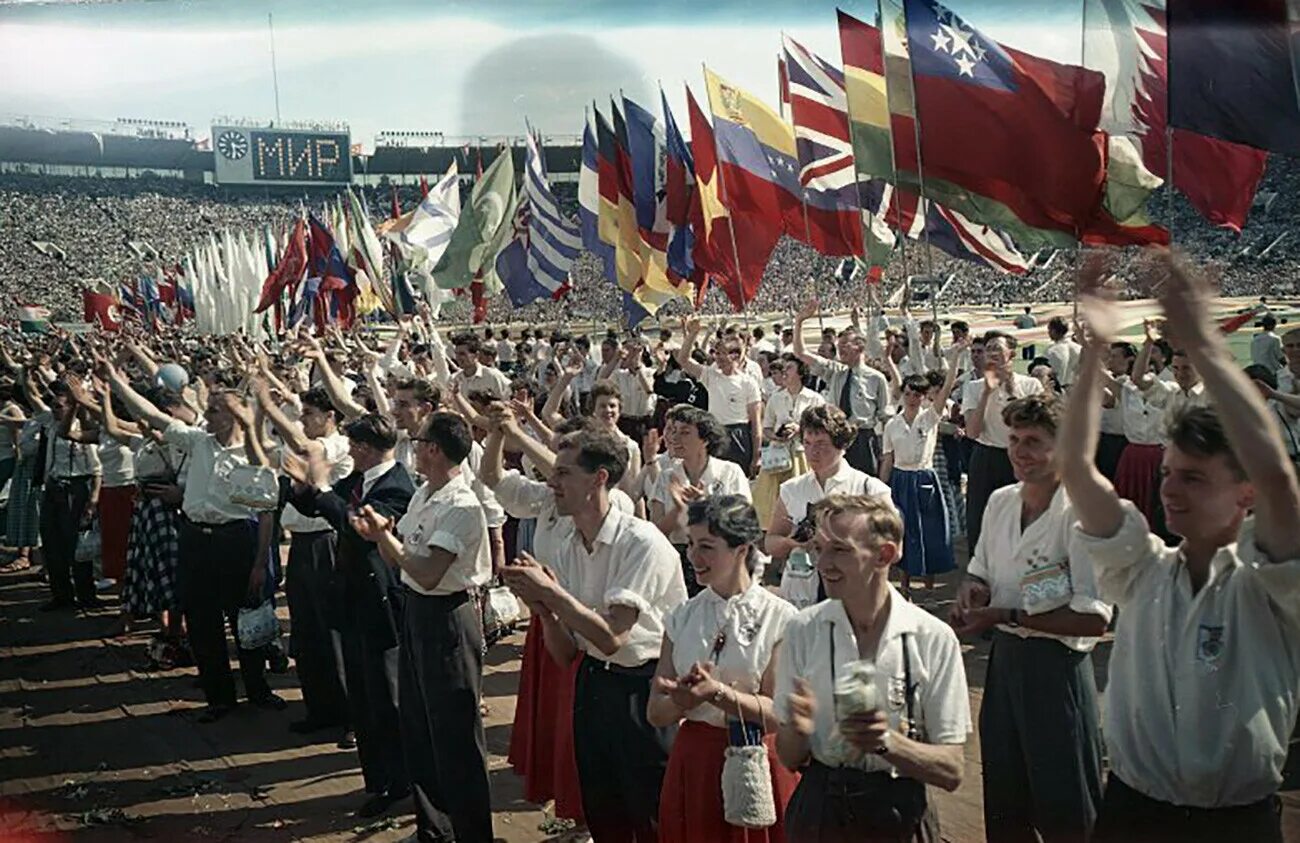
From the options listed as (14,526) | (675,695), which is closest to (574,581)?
(675,695)

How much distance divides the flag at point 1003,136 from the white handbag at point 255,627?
4710 millimetres

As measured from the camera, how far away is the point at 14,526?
1110 cm

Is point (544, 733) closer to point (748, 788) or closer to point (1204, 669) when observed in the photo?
point (748, 788)

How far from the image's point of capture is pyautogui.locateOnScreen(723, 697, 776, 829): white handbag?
3021 mm

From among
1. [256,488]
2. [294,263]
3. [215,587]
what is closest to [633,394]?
[215,587]

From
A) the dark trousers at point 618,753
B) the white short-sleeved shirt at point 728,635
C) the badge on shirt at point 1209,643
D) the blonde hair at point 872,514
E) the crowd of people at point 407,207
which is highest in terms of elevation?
the crowd of people at point 407,207

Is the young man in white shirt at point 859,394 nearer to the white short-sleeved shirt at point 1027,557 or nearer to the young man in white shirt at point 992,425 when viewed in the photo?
the young man in white shirt at point 992,425

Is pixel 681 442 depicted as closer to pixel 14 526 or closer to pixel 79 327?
pixel 14 526

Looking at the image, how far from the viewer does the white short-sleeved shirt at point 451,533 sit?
429 centimetres


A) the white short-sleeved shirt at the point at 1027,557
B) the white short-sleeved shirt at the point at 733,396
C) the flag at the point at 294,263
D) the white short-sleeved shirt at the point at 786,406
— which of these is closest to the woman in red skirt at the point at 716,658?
the white short-sleeved shirt at the point at 1027,557

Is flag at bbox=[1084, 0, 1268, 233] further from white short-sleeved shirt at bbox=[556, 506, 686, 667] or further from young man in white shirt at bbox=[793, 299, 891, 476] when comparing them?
young man in white shirt at bbox=[793, 299, 891, 476]

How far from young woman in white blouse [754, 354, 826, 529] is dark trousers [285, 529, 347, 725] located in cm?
245

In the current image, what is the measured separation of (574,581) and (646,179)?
7.36 meters

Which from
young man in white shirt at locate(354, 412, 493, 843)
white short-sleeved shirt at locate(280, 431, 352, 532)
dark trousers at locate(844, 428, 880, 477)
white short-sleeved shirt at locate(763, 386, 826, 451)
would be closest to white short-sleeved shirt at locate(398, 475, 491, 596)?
young man in white shirt at locate(354, 412, 493, 843)
